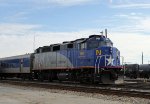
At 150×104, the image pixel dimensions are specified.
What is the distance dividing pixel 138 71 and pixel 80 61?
67.4ft

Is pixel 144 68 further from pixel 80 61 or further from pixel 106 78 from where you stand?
pixel 106 78

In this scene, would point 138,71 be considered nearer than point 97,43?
No

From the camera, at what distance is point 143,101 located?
52.7 feet

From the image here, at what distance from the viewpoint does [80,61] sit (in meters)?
30.1

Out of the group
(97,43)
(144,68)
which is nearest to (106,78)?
(97,43)

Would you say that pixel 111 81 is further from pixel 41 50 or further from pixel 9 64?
pixel 9 64

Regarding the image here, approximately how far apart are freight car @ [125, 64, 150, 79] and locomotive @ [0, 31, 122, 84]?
15.8m

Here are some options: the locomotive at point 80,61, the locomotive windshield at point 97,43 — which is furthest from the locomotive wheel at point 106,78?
the locomotive windshield at point 97,43

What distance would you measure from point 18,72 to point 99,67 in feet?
67.0

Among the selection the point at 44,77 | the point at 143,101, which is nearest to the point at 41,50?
the point at 44,77

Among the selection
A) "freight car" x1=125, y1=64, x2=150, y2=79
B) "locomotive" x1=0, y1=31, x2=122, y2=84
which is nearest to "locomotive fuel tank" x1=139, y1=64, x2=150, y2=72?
"freight car" x1=125, y1=64, x2=150, y2=79

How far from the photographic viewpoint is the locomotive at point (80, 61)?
92.2ft

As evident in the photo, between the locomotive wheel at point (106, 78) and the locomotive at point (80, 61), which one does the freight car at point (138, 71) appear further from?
the locomotive wheel at point (106, 78)

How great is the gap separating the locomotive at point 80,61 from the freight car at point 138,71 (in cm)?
1578
